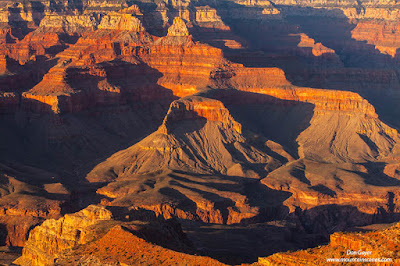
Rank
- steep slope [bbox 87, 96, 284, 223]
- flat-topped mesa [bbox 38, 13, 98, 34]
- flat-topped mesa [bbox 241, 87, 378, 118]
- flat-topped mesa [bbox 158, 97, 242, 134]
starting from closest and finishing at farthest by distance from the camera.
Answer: steep slope [bbox 87, 96, 284, 223], flat-topped mesa [bbox 158, 97, 242, 134], flat-topped mesa [bbox 241, 87, 378, 118], flat-topped mesa [bbox 38, 13, 98, 34]

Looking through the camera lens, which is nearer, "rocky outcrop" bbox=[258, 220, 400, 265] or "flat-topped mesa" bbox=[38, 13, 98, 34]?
"rocky outcrop" bbox=[258, 220, 400, 265]

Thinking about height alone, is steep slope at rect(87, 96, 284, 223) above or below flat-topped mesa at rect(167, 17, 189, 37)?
below

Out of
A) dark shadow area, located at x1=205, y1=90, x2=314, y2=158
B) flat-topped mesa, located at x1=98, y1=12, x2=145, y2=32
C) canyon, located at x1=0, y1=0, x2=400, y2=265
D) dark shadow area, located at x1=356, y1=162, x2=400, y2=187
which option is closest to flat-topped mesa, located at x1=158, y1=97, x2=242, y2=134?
canyon, located at x1=0, y1=0, x2=400, y2=265

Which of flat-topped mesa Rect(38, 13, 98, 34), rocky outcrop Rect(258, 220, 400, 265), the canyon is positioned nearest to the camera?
rocky outcrop Rect(258, 220, 400, 265)

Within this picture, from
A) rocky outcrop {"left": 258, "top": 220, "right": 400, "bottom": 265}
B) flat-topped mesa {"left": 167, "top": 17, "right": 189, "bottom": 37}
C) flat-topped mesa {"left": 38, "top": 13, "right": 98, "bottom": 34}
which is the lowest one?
flat-topped mesa {"left": 38, "top": 13, "right": 98, "bottom": 34}

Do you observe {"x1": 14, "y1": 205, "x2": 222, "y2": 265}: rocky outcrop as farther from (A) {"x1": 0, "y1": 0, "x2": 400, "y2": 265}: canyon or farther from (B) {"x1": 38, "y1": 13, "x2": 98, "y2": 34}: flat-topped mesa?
(B) {"x1": 38, "y1": 13, "x2": 98, "y2": 34}: flat-topped mesa

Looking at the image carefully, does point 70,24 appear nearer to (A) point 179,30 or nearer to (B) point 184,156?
(A) point 179,30

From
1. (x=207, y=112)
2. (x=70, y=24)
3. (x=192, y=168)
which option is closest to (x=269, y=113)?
(x=207, y=112)

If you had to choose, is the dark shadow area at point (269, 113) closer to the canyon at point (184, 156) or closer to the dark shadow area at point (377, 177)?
the canyon at point (184, 156)

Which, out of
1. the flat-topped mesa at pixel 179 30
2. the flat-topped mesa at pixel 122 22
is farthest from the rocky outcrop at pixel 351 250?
the flat-topped mesa at pixel 122 22

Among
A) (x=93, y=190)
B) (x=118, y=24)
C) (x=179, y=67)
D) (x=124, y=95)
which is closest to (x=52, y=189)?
(x=93, y=190)
